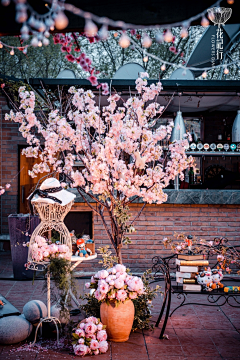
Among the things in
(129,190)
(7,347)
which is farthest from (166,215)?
(7,347)

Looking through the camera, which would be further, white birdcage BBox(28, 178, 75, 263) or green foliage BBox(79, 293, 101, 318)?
white birdcage BBox(28, 178, 75, 263)

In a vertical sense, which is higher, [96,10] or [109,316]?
[96,10]

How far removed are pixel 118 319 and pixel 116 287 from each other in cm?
35

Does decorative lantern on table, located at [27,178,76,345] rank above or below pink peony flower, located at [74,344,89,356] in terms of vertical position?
above

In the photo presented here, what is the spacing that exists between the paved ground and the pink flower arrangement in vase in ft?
3.03

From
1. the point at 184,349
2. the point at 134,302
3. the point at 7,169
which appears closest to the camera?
the point at 184,349

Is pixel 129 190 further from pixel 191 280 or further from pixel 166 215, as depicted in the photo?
pixel 166 215

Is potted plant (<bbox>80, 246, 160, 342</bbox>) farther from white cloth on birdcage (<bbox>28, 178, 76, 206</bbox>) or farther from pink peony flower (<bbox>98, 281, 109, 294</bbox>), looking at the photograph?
white cloth on birdcage (<bbox>28, 178, 76, 206</bbox>)

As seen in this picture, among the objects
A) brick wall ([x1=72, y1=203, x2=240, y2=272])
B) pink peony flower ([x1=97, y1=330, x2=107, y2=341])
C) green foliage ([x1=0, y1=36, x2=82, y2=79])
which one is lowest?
pink peony flower ([x1=97, y1=330, x2=107, y2=341])

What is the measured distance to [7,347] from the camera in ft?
13.7

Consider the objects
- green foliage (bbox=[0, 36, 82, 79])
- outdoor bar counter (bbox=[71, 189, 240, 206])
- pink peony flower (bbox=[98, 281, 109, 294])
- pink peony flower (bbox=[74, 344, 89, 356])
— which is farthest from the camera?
green foliage (bbox=[0, 36, 82, 79])

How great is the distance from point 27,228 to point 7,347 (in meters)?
2.95

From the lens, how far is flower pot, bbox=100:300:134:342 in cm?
417

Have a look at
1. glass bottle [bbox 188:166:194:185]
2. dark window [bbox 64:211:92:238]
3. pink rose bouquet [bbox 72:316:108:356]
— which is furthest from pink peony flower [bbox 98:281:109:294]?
glass bottle [bbox 188:166:194:185]
